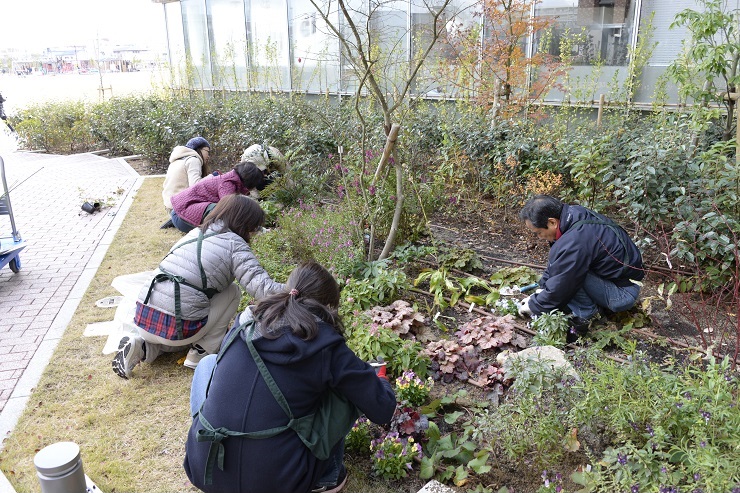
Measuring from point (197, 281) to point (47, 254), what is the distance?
3775 millimetres

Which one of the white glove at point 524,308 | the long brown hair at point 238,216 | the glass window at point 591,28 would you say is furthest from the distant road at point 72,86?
the white glove at point 524,308

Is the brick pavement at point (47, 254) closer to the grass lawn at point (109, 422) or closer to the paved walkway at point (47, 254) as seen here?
the paved walkway at point (47, 254)

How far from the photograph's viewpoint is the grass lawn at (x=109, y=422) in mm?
2977

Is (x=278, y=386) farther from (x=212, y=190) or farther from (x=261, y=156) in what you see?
(x=261, y=156)

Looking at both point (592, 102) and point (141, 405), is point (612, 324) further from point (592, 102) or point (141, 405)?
point (592, 102)

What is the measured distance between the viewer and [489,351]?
3.95 meters

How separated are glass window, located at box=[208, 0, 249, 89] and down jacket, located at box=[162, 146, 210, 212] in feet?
32.8

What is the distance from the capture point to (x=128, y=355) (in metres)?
3.81

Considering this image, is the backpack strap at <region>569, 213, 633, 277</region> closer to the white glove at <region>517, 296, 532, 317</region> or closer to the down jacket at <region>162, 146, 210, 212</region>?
the white glove at <region>517, 296, 532, 317</region>

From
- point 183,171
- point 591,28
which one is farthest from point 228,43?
point 183,171

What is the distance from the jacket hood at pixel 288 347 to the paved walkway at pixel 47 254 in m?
1.68

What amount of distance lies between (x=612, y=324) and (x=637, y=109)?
23.4 feet

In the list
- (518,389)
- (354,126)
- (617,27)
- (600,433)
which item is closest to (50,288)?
(354,126)

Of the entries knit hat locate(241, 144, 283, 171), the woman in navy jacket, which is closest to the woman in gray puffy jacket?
the woman in navy jacket
